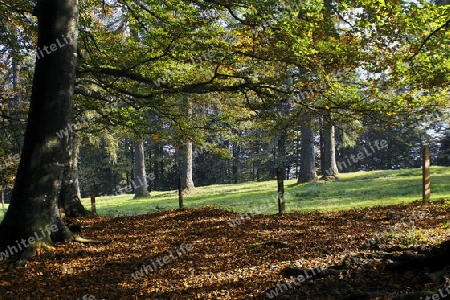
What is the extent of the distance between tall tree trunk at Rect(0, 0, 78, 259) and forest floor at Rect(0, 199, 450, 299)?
0.54 meters

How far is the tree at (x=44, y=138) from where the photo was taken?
6.57 meters

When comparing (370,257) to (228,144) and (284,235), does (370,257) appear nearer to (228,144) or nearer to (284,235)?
(284,235)

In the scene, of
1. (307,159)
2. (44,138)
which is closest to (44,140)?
(44,138)

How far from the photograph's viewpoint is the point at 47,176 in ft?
21.8

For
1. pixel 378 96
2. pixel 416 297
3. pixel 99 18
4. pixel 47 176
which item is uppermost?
pixel 99 18

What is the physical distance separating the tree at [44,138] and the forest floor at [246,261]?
1.84 feet

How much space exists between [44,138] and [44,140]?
35 mm

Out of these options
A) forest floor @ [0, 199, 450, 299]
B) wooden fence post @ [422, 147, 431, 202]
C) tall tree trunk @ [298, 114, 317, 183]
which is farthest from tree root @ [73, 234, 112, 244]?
tall tree trunk @ [298, 114, 317, 183]

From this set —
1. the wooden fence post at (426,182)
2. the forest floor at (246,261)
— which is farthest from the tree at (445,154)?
the forest floor at (246,261)

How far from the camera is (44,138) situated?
6.61 m

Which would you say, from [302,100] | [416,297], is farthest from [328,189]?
[416,297]

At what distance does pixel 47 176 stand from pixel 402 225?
22.8ft

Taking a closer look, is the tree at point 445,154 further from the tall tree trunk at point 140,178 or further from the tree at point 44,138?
the tree at point 44,138

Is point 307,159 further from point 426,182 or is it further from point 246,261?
point 246,261
